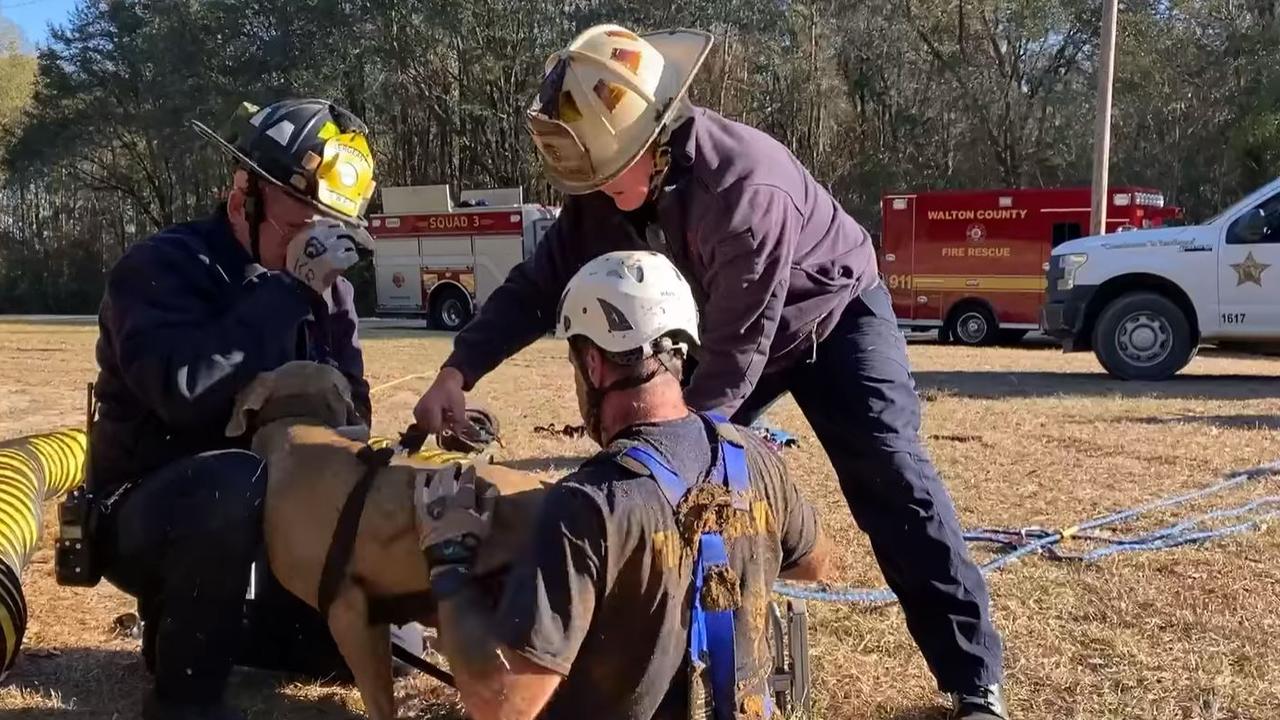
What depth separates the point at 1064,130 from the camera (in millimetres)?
28531

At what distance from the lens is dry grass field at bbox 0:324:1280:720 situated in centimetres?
324

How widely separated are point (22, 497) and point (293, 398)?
2012 mm

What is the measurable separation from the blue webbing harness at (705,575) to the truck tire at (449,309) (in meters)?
22.1

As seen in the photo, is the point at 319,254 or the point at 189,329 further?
the point at 319,254

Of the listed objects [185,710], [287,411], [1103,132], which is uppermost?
[1103,132]

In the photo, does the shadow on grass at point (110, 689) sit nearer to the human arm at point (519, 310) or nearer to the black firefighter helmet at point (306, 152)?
the human arm at point (519, 310)

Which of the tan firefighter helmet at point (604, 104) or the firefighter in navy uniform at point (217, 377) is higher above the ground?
the tan firefighter helmet at point (604, 104)

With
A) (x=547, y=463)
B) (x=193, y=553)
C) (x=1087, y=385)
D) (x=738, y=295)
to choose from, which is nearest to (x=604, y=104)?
(x=738, y=295)

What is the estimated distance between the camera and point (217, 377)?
2938mm

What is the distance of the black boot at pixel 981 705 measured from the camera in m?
2.90

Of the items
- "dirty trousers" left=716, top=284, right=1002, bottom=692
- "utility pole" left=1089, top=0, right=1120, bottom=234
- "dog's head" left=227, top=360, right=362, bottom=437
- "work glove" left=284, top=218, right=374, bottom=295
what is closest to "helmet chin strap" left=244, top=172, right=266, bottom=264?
"work glove" left=284, top=218, right=374, bottom=295

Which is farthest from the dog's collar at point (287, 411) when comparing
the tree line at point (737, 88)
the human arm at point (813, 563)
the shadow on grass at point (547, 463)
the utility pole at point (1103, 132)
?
the tree line at point (737, 88)

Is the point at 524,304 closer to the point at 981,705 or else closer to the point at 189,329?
the point at 189,329

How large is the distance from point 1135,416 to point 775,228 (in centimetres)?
634
